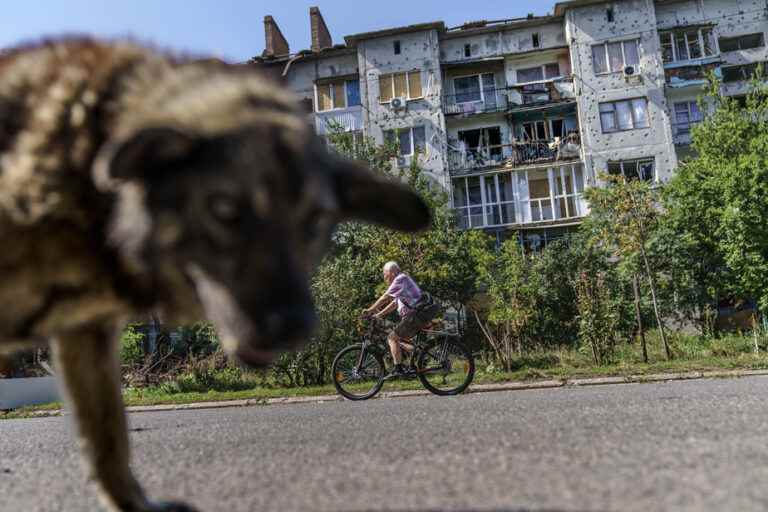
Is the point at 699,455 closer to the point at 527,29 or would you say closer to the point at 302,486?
the point at 302,486

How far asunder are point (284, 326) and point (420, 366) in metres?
8.28

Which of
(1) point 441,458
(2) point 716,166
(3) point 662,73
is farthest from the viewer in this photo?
(3) point 662,73

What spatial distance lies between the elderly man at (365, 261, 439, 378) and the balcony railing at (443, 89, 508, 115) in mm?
24062

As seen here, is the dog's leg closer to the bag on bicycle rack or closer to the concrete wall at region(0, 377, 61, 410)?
the bag on bicycle rack

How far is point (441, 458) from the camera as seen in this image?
3.32 metres

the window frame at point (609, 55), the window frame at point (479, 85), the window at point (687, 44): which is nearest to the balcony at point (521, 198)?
the window frame at point (479, 85)

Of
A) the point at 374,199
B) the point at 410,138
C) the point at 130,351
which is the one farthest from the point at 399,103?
the point at 374,199

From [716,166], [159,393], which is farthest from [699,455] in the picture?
[716,166]

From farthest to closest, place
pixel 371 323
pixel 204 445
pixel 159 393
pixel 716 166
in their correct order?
1. pixel 716 166
2. pixel 159 393
3. pixel 371 323
4. pixel 204 445

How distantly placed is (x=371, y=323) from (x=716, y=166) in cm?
1905

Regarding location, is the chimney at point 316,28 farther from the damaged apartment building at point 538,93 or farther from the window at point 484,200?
the window at point 484,200

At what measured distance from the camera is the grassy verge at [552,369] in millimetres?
10658

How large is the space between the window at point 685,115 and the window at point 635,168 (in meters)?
2.60

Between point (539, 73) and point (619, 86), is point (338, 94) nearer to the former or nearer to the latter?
point (539, 73)
